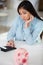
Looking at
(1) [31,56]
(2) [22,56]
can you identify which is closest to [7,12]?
(1) [31,56]

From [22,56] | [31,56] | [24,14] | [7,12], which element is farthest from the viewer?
[7,12]

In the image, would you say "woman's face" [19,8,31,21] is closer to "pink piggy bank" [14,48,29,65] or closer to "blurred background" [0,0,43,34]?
"pink piggy bank" [14,48,29,65]

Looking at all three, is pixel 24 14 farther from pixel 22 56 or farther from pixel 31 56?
pixel 22 56

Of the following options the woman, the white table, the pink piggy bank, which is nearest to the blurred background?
the woman

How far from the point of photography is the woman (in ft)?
4.34

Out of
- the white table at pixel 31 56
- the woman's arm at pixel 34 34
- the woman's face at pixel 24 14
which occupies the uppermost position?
the woman's face at pixel 24 14

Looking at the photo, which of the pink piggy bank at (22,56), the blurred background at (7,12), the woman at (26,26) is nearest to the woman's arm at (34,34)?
the woman at (26,26)

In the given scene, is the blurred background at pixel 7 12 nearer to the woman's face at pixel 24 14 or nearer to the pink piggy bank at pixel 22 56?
the woman's face at pixel 24 14

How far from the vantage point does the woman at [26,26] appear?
4.34 ft

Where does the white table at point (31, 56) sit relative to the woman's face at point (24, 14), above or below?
below

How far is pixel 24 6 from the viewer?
1.34 meters

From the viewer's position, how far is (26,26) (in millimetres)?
1352

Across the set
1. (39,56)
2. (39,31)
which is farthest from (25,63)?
(39,31)

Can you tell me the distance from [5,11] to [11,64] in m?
2.11
